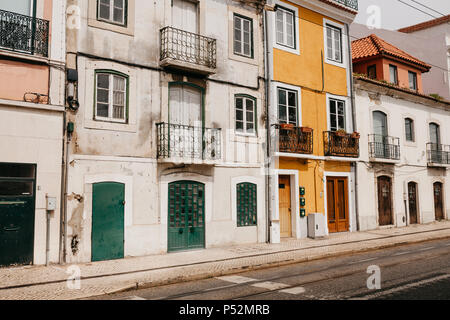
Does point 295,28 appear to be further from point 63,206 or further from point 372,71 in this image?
point 63,206

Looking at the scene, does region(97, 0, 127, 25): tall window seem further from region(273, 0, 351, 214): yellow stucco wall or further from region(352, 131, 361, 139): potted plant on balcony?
region(352, 131, 361, 139): potted plant on balcony

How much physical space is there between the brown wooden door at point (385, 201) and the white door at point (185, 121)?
10691 mm

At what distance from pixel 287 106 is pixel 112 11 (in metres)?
7.72

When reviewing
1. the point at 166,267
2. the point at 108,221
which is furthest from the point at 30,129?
the point at 166,267

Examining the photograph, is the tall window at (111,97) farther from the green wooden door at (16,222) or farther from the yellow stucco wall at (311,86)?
the yellow stucco wall at (311,86)

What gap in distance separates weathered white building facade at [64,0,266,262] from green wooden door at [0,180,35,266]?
959 mm

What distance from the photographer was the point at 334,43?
60.5ft

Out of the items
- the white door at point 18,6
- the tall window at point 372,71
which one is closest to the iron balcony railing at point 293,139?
the tall window at point 372,71

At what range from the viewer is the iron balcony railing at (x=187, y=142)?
1256cm

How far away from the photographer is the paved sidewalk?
8.14 meters

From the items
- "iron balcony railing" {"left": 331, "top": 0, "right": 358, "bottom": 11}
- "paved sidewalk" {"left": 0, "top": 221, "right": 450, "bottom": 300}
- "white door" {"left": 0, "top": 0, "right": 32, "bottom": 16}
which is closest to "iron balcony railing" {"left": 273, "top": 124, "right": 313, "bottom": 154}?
"paved sidewalk" {"left": 0, "top": 221, "right": 450, "bottom": 300}
